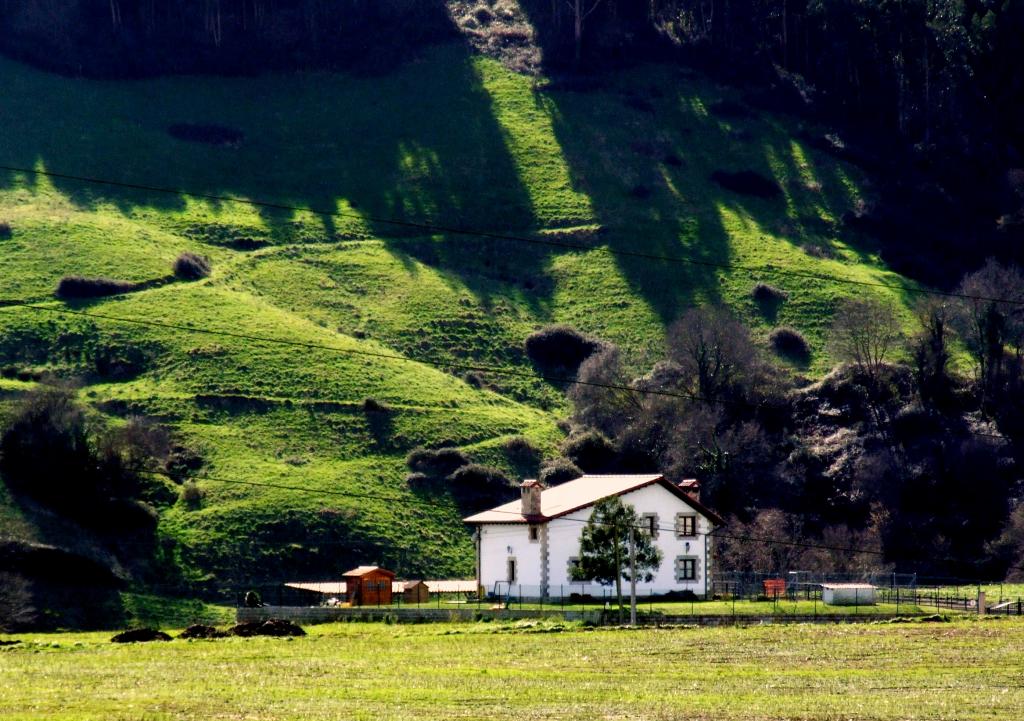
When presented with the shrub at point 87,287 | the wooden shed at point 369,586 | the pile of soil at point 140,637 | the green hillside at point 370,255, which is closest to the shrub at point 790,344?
the green hillside at point 370,255

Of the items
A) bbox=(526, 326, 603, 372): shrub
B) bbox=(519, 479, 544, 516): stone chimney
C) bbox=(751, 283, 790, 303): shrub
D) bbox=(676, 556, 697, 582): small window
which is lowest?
bbox=(676, 556, 697, 582): small window

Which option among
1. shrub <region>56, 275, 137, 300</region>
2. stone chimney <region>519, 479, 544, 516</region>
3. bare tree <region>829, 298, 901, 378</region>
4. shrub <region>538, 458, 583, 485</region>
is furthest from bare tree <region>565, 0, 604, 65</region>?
stone chimney <region>519, 479, 544, 516</region>

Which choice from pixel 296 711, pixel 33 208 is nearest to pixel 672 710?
pixel 296 711

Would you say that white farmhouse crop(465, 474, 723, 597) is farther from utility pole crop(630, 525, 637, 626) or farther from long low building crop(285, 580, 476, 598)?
utility pole crop(630, 525, 637, 626)

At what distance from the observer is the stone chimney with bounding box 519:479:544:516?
84.8 m

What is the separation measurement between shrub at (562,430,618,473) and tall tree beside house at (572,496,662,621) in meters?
29.9

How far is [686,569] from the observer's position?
8612 cm

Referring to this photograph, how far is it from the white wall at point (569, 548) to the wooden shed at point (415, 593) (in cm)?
341

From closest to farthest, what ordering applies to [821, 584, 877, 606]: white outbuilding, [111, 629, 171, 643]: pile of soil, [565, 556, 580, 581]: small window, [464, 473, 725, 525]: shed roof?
[111, 629, 171, 643]: pile of soil < [821, 584, 877, 606]: white outbuilding < [565, 556, 580, 581]: small window < [464, 473, 725, 525]: shed roof

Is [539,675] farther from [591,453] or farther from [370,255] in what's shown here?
[370,255]

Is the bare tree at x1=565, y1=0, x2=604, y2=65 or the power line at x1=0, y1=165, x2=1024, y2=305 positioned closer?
the power line at x1=0, y1=165, x2=1024, y2=305

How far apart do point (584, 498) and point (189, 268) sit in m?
52.6

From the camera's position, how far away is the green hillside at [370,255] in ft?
339

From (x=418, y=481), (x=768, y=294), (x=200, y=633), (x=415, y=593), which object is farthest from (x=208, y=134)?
(x=200, y=633)
